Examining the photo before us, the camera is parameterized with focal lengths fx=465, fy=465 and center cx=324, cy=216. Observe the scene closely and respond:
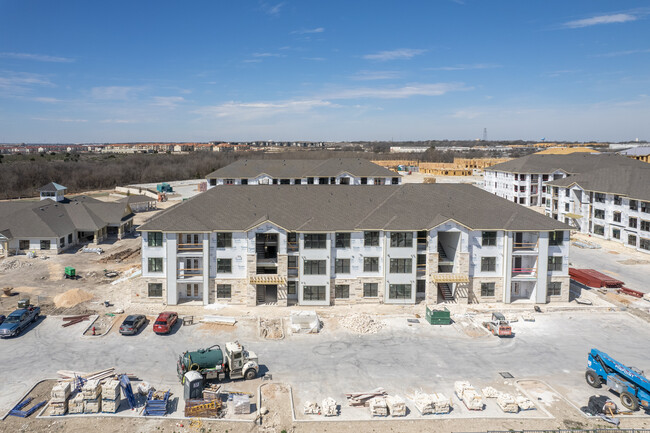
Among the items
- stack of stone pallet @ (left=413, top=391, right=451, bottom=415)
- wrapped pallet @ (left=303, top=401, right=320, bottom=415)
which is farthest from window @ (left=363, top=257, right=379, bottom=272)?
wrapped pallet @ (left=303, top=401, right=320, bottom=415)

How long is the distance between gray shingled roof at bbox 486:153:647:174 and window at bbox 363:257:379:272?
7050 cm

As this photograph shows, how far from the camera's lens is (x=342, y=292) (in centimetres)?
4441

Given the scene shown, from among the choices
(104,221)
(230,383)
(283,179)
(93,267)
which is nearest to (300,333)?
(230,383)

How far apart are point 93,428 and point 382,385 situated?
16995 mm

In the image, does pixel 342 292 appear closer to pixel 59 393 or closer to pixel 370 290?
pixel 370 290

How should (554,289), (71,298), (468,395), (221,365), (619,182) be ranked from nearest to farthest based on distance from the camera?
(468,395) → (221,365) → (71,298) → (554,289) → (619,182)

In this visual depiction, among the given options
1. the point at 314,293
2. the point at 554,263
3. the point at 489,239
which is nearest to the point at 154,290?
the point at 314,293

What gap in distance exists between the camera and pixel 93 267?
57.8 meters

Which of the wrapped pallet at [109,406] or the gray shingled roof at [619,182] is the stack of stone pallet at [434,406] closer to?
the wrapped pallet at [109,406]

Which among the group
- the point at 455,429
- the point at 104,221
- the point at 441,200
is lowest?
the point at 455,429

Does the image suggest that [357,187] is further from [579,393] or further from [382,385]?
[579,393]

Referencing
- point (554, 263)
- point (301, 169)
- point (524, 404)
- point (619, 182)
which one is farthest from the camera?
point (301, 169)

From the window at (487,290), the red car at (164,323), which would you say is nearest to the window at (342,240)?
the window at (487,290)

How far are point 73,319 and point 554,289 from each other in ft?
146
